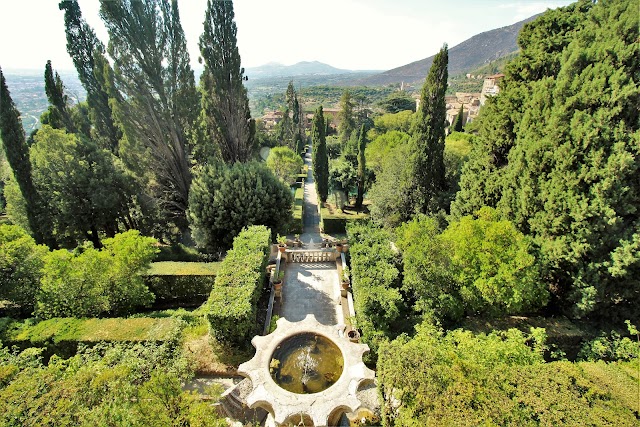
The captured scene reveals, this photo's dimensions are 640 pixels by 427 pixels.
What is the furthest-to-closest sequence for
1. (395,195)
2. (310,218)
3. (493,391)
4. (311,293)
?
(310,218), (395,195), (311,293), (493,391)

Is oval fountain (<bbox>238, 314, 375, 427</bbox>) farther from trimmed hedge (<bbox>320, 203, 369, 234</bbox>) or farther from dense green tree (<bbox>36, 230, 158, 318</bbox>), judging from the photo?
trimmed hedge (<bbox>320, 203, 369, 234</bbox>)

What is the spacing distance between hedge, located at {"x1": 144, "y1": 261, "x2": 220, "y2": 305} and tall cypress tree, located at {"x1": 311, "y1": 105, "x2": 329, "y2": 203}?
66.6 feet

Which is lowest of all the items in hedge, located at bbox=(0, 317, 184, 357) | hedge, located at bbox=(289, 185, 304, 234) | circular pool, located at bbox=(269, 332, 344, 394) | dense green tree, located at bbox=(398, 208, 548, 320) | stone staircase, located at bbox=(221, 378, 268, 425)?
hedge, located at bbox=(289, 185, 304, 234)

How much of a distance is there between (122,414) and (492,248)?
12316 mm

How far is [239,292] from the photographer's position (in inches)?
460

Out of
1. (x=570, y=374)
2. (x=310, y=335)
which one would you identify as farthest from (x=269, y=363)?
(x=570, y=374)

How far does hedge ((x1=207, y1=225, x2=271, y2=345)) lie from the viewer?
10.7m

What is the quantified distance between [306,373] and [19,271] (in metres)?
12.5

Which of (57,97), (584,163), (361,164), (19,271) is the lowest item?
(361,164)

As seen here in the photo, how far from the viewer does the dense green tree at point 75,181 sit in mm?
19734

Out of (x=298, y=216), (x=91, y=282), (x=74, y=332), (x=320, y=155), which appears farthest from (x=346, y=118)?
(x=74, y=332)

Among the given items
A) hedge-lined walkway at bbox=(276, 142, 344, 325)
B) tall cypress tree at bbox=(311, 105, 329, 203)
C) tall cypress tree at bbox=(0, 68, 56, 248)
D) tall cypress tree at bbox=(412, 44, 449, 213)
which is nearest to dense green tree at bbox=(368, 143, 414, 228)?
tall cypress tree at bbox=(412, 44, 449, 213)

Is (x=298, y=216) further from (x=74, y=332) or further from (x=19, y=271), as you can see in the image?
(x=74, y=332)

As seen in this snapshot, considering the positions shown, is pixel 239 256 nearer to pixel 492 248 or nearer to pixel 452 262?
pixel 452 262
